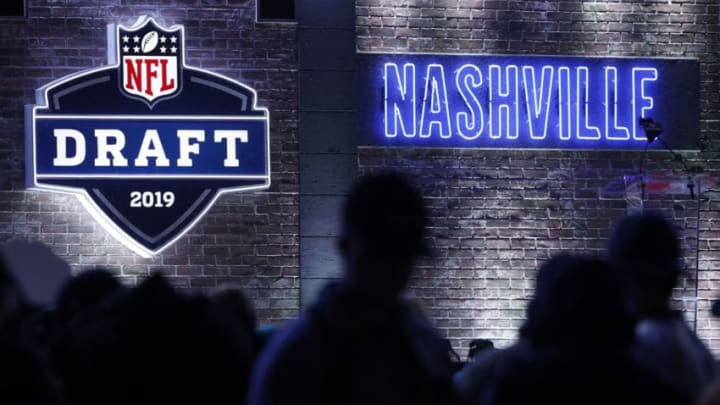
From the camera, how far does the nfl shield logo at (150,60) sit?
428 inches

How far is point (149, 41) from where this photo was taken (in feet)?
35.7

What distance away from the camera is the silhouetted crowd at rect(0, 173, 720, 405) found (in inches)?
108

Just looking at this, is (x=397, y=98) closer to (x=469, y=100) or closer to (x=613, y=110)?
(x=469, y=100)

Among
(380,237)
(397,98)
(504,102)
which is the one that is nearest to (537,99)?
(504,102)

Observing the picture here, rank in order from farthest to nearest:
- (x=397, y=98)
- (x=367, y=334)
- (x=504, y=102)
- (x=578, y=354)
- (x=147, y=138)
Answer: (x=504, y=102) → (x=397, y=98) → (x=147, y=138) → (x=578, y=354) → (x=367, y=334)

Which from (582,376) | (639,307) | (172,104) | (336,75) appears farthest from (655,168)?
(582,376)

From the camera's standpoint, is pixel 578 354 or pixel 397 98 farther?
pixel 397 98

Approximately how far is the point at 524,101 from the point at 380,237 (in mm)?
8727

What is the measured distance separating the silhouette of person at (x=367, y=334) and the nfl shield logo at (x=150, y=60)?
8249mm

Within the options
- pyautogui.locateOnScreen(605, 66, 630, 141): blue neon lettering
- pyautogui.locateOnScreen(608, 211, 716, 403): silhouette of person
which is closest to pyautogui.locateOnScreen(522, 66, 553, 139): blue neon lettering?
pyautogui.locateOnScreen(605, 66, 630, 141): blue neon lettering

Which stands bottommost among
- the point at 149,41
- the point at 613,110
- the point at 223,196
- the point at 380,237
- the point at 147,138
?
the point at 380,237

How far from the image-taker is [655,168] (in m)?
11.6

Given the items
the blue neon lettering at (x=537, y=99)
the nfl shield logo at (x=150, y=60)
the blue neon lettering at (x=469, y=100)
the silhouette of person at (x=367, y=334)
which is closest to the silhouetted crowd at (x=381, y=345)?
the silhouette of person at (x=367, y=334)

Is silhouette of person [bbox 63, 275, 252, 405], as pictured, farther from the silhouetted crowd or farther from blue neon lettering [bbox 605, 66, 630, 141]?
blue neon lettering [bbox 605, 66, 630, 141]
